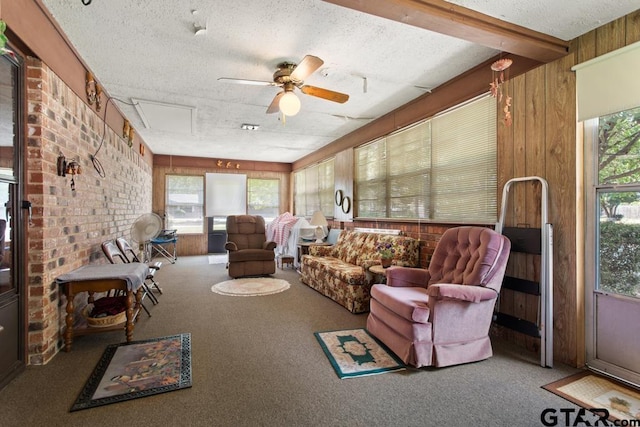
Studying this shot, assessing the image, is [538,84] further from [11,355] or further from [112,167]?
[112,167]

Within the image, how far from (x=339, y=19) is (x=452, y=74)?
1.47 m

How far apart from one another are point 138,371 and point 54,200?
1423mm

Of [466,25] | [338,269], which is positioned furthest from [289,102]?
[338,269]

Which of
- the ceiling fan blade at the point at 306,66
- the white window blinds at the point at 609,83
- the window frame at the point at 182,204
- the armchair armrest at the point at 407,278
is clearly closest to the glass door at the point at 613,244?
the white window blinds at the point at 609,83

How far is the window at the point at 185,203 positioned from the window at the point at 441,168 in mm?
5117

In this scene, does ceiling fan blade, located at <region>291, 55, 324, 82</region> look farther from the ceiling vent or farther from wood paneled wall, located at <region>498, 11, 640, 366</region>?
the ceiling vent

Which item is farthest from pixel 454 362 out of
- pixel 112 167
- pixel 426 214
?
pixel 112 167

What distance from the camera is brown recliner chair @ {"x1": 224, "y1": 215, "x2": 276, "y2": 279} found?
5.22 meters

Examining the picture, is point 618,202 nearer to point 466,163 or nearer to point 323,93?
point 466,163

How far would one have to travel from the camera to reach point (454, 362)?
231 centimetres

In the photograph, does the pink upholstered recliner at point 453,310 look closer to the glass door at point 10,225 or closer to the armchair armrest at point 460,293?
the armchair armrest at point 460,293

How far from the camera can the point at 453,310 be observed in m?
2.30

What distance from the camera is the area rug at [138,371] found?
1.94 metres

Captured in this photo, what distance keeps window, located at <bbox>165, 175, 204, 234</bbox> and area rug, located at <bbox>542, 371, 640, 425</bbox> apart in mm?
7765
